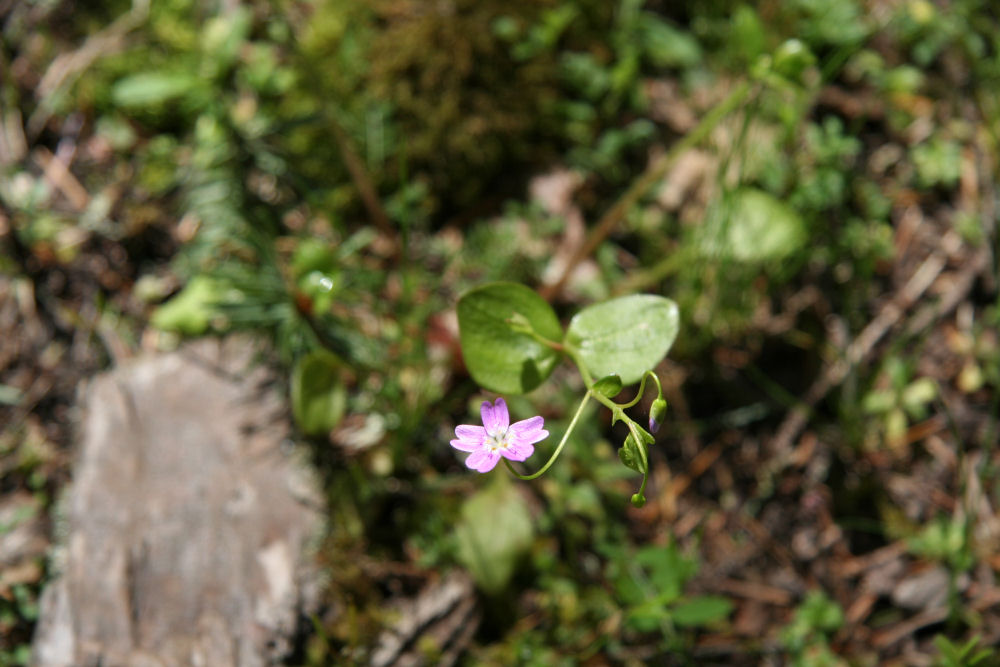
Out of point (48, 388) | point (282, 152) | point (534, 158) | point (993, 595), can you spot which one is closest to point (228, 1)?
point (282, 152)

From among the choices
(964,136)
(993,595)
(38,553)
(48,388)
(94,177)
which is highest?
(94,177)

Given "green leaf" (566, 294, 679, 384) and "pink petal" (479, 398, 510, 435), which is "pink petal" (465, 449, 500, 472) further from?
"green leaf" (566, 294, 679, 384)

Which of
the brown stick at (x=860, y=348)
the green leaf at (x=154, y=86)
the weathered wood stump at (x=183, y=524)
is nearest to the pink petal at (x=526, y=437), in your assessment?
the weathered wood stump at (x=183, y=524)

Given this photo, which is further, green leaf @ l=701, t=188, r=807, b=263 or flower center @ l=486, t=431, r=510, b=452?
green leaf @ l=701, t=188, r=807, b=263

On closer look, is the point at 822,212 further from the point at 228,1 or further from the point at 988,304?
the point at 228,1

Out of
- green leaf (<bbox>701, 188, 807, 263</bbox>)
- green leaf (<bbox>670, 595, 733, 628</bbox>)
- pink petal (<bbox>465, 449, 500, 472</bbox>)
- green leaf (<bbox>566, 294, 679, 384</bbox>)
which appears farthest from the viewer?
green leaf (<bbox>701, 188, 807, 263</bbox>)

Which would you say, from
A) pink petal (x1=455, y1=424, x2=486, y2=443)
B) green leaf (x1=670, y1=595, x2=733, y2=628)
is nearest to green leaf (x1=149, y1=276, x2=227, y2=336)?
pink petal (x1=455, y1=424, x2=486, y2=443)

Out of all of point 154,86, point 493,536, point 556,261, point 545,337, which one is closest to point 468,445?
point 545,337
